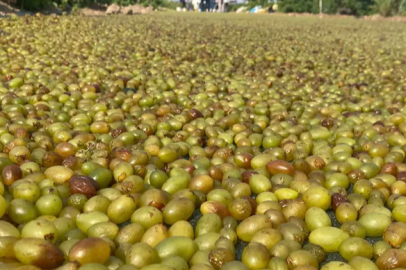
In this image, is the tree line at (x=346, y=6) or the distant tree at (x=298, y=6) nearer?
the tree line at (x=346, y=6)

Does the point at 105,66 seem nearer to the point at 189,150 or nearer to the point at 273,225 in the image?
the point at 189,150

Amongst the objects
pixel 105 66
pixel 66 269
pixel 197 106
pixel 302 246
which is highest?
pixel 105 66

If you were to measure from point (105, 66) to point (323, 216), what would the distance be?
27.3ft

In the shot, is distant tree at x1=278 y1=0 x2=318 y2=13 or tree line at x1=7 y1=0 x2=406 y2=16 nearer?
tree line at x1=7 y1=0 x2=406 y2=16

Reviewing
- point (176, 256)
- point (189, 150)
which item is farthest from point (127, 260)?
point (189, 150)

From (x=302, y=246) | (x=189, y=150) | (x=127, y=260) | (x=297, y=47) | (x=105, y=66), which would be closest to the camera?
(x=127, y=260)

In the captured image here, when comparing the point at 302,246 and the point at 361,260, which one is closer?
the point at 361,260

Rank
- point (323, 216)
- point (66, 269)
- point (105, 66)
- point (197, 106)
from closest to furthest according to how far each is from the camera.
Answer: point (66, 269), point (323, 216), point (197, 106), point (105, 66)

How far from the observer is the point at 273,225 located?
3.77 metres

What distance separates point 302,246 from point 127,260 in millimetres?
1743

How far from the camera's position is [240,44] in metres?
16.9

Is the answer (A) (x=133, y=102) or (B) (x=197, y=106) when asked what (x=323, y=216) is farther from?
(A) (x=133, y=102)

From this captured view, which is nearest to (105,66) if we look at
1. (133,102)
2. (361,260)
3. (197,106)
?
(133,102)

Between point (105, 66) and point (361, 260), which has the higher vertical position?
point (105, 66)
